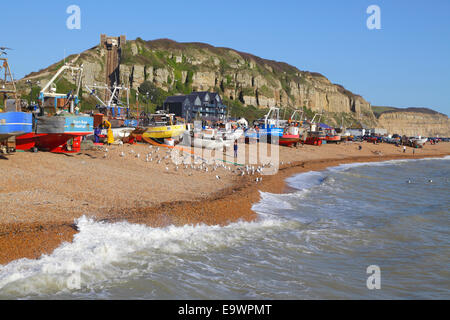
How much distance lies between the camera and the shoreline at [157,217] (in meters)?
8.33

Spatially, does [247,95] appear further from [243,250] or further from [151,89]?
[243,250]

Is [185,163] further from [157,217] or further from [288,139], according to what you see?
[288,139]

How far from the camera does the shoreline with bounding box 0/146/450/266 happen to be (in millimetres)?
8328

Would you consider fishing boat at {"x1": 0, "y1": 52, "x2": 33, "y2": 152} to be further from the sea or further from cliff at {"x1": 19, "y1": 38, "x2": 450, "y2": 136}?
cliff at {"x1": 19, "y1": 38, "x2": 450, "y2": 136}

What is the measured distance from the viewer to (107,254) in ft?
29.6

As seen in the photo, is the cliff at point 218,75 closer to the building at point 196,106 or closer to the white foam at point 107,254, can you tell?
the building at point 196,106

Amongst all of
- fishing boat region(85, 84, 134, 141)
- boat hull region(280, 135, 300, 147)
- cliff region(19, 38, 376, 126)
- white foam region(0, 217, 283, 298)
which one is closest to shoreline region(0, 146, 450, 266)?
white foam region(0, 217, 283, 298)

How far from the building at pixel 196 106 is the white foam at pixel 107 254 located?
238 ft

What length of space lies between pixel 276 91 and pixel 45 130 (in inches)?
5134

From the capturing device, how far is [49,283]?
7441 millimetres

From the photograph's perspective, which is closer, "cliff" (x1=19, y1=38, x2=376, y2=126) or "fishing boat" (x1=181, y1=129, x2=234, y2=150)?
"fishing boat" (x1=181, y1=129, x2=234, y2=150)

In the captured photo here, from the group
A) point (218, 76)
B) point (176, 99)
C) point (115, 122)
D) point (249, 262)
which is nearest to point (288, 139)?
point (115, 122)

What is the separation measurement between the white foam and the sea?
0.02m

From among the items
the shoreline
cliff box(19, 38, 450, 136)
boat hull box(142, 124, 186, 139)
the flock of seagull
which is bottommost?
the shoreline
